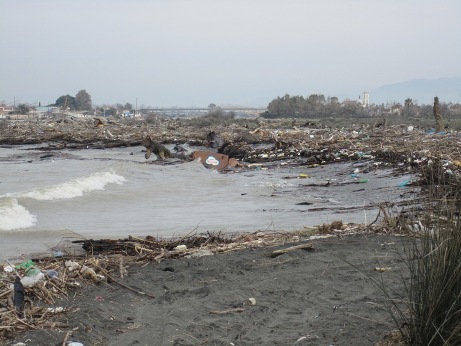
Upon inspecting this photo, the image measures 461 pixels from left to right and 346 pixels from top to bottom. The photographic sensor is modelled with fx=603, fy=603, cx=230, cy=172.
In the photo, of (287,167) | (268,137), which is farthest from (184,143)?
(287,167)

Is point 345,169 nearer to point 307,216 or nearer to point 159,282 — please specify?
point 307,216

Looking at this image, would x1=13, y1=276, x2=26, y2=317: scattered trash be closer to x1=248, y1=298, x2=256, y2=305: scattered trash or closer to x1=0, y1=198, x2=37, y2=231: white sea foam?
x1=248, y1=298, x2=256, y2=305: scattered trash

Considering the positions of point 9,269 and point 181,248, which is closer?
point 9,269

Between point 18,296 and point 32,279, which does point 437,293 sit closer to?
point 18,296

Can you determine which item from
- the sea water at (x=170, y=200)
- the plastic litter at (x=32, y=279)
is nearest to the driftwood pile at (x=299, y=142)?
the sea water at (x=170, y=200)

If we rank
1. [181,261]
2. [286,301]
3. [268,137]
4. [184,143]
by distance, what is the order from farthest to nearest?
[184,143] < [268,137] < [181,261] < [286,301]

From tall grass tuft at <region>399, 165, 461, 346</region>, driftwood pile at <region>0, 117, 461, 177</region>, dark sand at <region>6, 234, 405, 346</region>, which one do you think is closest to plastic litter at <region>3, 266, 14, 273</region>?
dark sand at <region>6, 234, 405, 346</region>

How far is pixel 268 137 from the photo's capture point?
30.6 m

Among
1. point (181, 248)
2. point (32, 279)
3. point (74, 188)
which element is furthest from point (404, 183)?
point (32, 279)

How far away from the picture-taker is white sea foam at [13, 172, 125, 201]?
52.5 ft

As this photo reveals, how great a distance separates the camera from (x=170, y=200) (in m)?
16.2

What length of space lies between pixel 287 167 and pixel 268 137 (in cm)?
874

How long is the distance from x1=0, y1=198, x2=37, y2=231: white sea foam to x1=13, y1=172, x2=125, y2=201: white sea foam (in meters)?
1.20

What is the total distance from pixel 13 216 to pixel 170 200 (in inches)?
176
